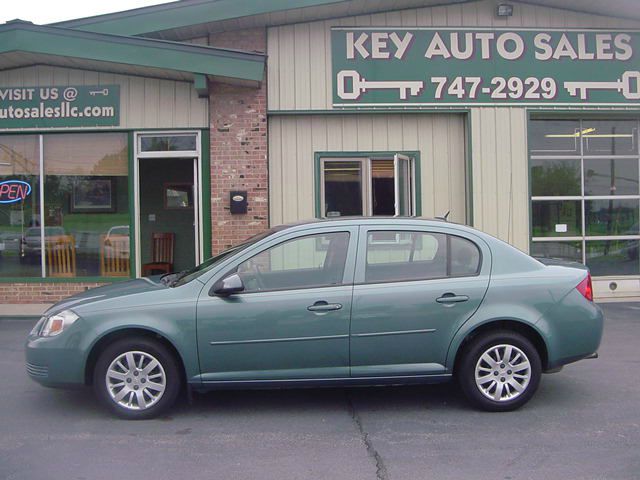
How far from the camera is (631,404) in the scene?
5.88 metres

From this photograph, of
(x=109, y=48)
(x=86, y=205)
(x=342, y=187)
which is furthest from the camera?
(x=342, y=187)

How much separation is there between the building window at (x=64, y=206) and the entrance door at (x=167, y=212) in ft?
10.4

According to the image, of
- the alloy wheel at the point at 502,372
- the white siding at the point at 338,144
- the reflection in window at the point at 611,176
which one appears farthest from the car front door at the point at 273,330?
the reflection in window at the point at 611,176

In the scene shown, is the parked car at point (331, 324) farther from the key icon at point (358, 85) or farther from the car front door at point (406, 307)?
the key icon at point (358, 85)

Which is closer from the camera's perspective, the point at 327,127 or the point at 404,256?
the point at 404,256

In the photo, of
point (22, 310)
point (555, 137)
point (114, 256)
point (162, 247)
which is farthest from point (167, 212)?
point (555, 137)

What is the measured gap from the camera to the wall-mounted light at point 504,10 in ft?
35.8

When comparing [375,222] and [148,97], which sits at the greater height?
[148,97]

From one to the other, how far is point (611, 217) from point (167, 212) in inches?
348

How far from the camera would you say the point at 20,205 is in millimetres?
11055

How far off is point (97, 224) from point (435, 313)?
7.34 m

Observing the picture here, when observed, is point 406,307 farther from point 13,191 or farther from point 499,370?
point 13,191

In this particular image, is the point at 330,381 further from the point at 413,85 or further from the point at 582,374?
the point at 413,85

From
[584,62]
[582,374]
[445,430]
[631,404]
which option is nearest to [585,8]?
[584,62]
